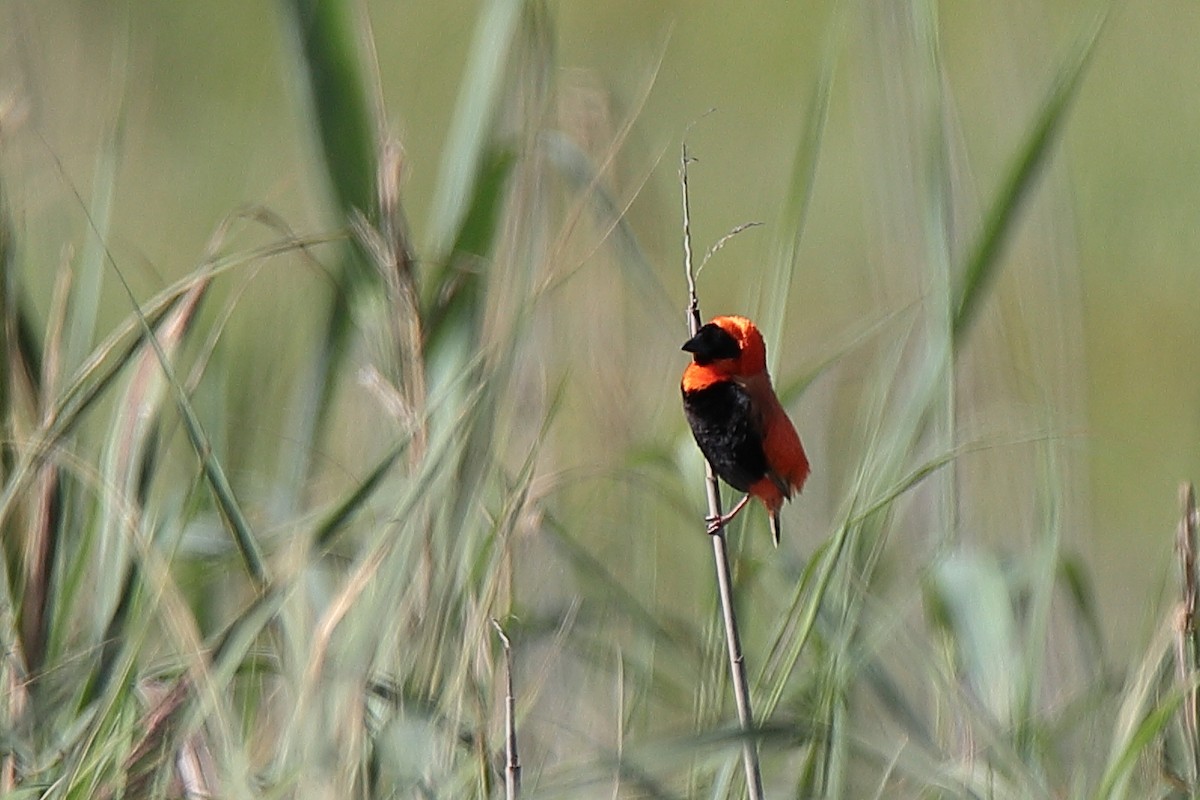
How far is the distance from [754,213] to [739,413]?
3.44 m

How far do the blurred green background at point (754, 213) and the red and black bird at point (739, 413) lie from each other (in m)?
0.05

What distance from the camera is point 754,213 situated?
5184mm

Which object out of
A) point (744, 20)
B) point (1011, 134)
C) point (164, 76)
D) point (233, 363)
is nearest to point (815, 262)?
point (744, 20)

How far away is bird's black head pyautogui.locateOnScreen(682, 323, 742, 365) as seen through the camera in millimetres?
1683

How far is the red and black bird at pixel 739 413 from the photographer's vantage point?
1708 mm

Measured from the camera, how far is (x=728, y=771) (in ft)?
4.73

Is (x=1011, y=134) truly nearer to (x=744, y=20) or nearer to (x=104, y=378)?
(x=104, y=378)

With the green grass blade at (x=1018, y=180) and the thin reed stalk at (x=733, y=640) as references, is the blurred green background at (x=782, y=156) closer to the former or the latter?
the green grass blade at (x=1018, y=180)

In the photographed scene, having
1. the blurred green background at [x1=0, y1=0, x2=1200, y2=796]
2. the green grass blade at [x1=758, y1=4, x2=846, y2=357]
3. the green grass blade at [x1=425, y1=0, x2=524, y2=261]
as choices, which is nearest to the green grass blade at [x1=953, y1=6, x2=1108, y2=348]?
the blurred green background at [x1=0, y1=0, x2=1200, y2=796]

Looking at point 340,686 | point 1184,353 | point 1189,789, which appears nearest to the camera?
point 340,686

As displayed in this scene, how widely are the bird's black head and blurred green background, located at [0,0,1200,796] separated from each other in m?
0.06

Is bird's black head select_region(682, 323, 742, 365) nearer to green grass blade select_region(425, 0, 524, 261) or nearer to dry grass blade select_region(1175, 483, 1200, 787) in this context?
green grass blade select_region(425, 0, 524, 261)

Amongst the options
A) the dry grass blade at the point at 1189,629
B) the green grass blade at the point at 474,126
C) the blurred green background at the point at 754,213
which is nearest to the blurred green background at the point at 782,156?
the blurred green background at the point at 754,213

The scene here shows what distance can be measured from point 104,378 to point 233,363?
1.30 feet
